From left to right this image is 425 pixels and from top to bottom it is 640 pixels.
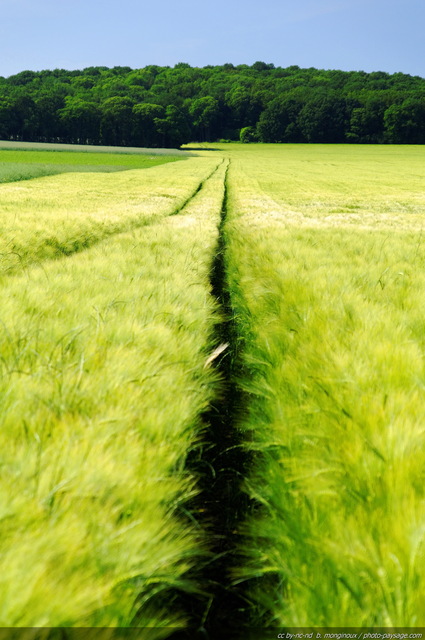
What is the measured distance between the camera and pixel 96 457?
4.11 ft

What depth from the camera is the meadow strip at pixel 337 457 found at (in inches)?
40.0

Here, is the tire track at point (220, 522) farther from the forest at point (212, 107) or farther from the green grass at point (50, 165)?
the forest at point (212, 107)

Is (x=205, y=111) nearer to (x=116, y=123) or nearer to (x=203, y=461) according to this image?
(x=116, y=123)

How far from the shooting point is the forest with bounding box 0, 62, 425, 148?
104m

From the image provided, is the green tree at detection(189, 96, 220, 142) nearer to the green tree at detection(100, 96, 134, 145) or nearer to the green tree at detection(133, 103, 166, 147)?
the green tree at detection(133, 103, 166, 147)

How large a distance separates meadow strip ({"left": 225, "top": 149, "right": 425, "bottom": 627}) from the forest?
11057cm

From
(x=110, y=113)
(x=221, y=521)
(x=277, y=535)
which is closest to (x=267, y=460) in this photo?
(x=221, y=521)

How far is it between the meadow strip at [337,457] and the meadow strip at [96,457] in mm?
266

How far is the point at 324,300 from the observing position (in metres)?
3.06

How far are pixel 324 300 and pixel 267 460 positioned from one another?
1.58 meters

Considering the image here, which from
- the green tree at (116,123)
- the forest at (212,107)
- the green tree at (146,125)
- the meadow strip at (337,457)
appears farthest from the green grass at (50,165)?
the forest at (212,107)

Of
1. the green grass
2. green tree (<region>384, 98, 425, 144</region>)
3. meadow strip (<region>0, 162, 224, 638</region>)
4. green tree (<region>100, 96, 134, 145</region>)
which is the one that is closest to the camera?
meadow strip (<region>0, 162, 224, 638</region>)

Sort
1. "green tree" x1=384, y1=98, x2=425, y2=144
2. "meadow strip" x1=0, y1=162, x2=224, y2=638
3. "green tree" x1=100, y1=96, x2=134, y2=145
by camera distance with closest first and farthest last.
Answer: "meadow strip" x1=0, y1=162, x2=224, y2=638 → "green tree" x1=100, y1=96, x2=134, y2=145 → "green tree" x1=384, y1=98, x2=425, y2=144

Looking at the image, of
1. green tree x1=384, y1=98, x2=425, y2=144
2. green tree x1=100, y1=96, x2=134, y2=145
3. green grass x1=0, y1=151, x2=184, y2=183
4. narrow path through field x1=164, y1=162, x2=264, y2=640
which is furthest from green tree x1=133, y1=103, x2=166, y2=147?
narrow path through field x1=164, y1=162, x2=264, y2=640
